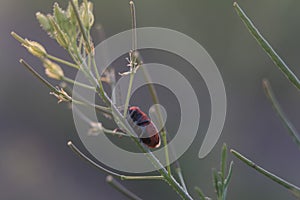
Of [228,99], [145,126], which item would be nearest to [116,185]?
[145,126]

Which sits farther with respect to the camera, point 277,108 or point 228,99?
point 228,99

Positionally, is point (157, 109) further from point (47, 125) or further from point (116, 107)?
point (47, 125)

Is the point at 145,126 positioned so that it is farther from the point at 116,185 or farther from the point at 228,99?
the point at 228,99

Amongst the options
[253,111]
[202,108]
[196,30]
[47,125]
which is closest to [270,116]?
[253,111]

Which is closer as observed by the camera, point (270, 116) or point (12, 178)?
point (12, 178)

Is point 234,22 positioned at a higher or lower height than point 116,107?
higher
